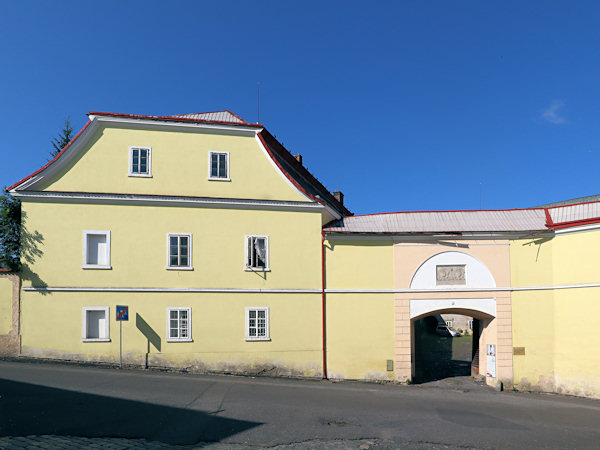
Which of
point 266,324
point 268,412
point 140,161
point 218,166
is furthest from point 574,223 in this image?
point 140,161

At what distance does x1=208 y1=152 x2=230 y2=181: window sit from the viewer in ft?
64.8

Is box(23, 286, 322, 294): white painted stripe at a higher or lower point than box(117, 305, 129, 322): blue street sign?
higher

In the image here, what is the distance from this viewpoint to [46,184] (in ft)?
60.8

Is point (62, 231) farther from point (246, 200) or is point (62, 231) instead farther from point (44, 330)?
point (246, 200)

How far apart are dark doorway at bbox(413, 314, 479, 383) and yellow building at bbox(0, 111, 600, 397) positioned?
9.28ft

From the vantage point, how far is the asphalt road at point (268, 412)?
1123cm

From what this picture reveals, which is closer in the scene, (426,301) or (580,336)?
(580,336)

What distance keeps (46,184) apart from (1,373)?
7.29m

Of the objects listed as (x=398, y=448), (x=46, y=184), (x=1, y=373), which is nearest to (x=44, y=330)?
(x=1, y=373)

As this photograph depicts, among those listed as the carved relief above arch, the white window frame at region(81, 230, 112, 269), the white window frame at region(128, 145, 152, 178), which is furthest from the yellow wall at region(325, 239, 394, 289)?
the white window frame at region(81, 230, 112, 269)

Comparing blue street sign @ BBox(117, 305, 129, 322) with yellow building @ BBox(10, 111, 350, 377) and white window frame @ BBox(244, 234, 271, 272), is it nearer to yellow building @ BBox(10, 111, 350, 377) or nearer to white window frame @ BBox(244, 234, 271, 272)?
yellow building @ BBox(10, 111, 350, 377)

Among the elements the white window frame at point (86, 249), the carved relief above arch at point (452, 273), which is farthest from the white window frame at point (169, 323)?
the carved relief above arch at point (452, 273)

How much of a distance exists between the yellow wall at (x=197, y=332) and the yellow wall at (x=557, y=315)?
8582mm

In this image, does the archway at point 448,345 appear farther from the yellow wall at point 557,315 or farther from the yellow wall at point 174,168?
the yellow wall at point 174,168
